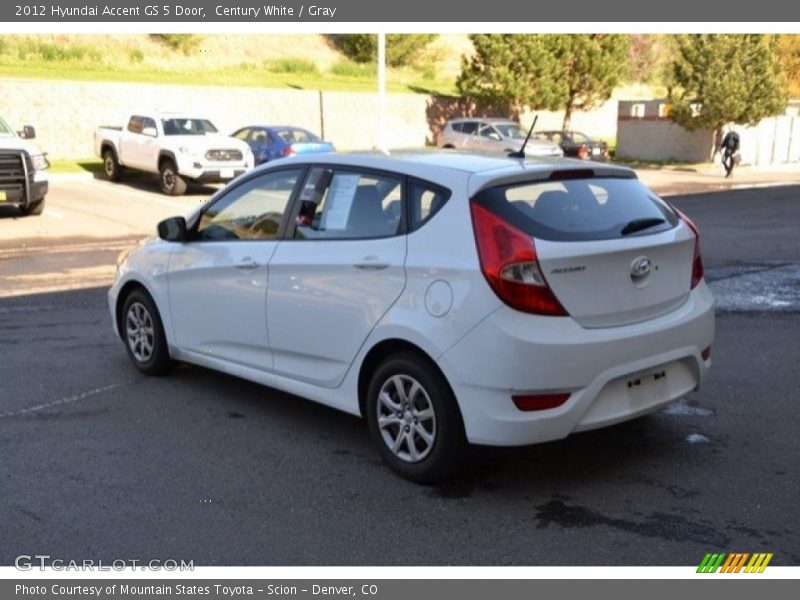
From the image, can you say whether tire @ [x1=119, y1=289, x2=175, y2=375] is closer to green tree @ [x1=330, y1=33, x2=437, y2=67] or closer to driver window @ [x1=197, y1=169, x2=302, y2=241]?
driver window @ [x1=197, y1=169, x2=302, y2=241]

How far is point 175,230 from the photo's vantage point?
610 centimetres

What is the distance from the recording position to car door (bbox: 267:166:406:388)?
15.3 ft

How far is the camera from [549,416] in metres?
4.21

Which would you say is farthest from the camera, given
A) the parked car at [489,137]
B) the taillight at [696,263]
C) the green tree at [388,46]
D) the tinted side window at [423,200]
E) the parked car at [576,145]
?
the green tree at [388,46]

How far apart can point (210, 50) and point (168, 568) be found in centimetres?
4897

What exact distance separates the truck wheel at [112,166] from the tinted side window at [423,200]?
66.4 ft

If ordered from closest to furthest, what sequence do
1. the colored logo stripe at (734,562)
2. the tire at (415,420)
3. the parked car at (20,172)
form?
the colored logo stripe at (734,562) → the tire at (415,420) → the parked car at (20,172)

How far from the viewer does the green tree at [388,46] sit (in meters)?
55.1

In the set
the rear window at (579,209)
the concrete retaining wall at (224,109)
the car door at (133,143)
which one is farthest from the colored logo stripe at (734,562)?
the car door at (133,143)

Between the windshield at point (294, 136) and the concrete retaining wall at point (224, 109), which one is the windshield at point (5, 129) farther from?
the concrete retaining wall at point (224, 109)

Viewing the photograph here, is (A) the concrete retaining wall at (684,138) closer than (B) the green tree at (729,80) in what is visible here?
No

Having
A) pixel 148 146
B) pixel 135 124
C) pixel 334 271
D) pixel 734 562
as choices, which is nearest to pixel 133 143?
pixel 135 124

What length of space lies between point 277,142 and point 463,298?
19.9 m

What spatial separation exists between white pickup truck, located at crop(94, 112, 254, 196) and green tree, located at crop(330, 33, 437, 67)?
34.0 metres
